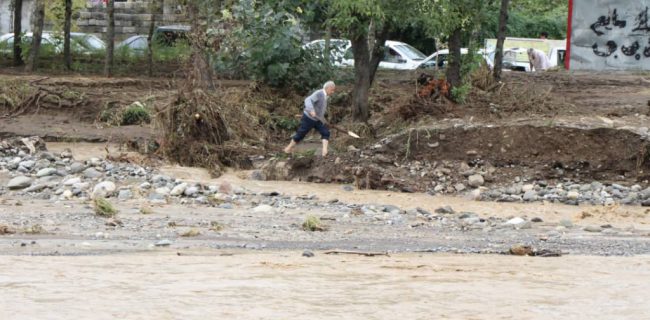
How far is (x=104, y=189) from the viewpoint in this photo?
730 inches

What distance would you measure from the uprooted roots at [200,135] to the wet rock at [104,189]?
2.80 metres

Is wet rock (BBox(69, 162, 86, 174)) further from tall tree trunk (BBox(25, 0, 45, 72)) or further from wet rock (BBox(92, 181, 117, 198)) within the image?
tall tree trunk (BBox(25, 0, 45, 72))

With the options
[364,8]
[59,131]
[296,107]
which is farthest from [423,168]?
[59,131]

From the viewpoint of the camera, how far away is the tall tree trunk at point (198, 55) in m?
22.1

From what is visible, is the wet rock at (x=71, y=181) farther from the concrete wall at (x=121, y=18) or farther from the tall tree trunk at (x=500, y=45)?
the concrete wall at (x=121, y=18)

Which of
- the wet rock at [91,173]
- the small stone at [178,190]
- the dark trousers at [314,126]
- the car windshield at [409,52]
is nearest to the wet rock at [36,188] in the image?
the wet rock at [91,173]

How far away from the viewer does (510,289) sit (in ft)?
38.4

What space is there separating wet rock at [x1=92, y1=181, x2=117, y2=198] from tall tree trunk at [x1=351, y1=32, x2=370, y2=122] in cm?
643

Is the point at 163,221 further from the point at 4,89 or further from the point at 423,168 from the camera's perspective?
the point at 4,89

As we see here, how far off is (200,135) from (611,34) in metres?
10.3

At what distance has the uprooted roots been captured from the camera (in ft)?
70.9

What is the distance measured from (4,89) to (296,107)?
270 inches

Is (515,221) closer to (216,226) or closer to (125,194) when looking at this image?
(216,226)

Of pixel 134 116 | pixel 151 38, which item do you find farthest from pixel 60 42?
pixel 134 116
